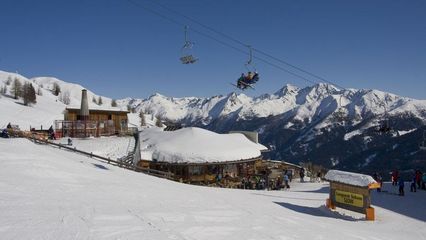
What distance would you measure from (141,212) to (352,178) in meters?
11.4

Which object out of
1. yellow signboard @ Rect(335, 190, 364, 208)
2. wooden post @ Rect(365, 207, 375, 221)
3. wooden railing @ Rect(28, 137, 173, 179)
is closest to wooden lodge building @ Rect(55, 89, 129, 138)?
wooden railing @ Rect(28, 137, 173, 179)

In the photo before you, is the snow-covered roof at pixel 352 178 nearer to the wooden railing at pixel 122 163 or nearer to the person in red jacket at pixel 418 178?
the person in red jacket at pixel 418 178

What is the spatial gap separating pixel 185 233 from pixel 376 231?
9028 mm

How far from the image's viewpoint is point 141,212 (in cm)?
1530

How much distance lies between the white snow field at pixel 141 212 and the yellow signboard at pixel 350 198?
26.1 inches

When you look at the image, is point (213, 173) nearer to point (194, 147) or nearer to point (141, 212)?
point (194, 147)

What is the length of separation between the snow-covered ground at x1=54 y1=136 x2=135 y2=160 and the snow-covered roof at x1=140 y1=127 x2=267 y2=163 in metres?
1.66

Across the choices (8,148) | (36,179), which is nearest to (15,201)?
(36,179)

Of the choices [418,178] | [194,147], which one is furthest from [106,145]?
[418,178]

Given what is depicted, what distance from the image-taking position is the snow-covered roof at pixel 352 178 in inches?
805

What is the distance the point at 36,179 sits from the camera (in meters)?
19.8

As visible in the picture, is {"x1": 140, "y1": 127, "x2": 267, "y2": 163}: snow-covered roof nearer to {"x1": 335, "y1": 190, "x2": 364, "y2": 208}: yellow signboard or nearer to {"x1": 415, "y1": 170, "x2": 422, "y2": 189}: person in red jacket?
{"x1": 415, "y1": 170, "x2": 422, "y2": 189}: person in red jacket

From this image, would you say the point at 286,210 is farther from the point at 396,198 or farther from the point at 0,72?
the point at 0,72

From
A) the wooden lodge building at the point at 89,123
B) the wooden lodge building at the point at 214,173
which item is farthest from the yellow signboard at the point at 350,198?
the wooden lodge building at the point at 89,123
